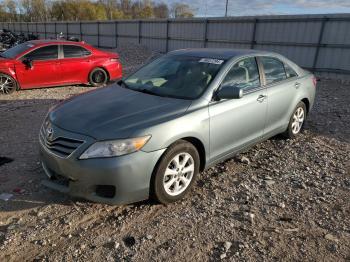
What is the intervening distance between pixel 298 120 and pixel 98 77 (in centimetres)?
687

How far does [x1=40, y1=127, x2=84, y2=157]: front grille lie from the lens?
10.7 feet

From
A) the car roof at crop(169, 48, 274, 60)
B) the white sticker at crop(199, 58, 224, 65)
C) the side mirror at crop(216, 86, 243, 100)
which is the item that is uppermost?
the car roof at crop(169, 48, 274, 60)

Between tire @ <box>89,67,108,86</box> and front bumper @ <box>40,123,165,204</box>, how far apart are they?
7.43 meters

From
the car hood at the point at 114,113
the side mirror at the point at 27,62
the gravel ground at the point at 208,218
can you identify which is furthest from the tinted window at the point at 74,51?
the car hood at the point at 114,113

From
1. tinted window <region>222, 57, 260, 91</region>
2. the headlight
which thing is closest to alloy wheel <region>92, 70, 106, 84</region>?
tinted window <region>222, 57, 260, 91</region>

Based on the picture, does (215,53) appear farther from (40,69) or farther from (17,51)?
(17,51)

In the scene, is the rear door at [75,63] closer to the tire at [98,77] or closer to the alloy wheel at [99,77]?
the tire at [98,77]

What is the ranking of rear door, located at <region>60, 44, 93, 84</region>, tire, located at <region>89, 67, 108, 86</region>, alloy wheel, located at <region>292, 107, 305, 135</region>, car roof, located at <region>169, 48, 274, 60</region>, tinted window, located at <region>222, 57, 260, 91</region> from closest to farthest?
tinted window, located at <region>222, 57, 260, 91</region>
car roof, located at <region>169, 48, 274, 60</region>
alloy wheel, located at <region>292, 107, 305, 135</region>
rear door, located at <region>60, 44, 93, 84</region>
tire, located at <region>89, 67, 108, 86</region>

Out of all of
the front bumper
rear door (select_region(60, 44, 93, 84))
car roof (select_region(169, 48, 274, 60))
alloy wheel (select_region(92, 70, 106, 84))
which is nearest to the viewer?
the front bumper

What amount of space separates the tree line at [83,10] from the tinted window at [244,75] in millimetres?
74241

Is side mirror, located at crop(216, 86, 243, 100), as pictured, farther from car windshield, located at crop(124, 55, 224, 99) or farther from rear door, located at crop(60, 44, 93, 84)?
rear door, located at crop(60, 44, 93, 84)

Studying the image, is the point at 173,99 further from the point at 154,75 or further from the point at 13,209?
the point at 13,209

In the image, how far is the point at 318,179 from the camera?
4.50 meters

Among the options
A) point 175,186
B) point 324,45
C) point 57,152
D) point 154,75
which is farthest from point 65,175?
point 324,45
